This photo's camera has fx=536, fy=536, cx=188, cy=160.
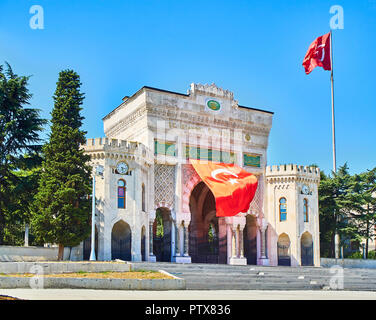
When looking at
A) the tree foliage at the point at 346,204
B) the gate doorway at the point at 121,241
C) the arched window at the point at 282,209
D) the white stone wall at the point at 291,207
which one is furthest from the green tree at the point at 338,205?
the gate doorway at the point at 121,241

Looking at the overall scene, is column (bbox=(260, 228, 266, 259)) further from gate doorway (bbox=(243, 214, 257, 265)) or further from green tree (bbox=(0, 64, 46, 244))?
green tree (bbox=(0, 64, 46, 244))

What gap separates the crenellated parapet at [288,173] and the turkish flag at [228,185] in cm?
303

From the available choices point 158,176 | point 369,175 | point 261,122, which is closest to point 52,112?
point 158,176

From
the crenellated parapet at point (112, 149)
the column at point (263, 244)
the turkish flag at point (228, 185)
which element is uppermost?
the crenellated parapet at point (112, 149)

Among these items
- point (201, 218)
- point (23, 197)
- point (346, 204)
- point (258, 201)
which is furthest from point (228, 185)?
point (23, 197)

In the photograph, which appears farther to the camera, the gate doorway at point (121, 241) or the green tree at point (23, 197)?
the gate doorway at point (121, 241)

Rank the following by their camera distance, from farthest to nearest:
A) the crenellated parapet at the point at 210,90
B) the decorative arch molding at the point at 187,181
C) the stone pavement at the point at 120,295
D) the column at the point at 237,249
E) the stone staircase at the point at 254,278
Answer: the crenellated parapet at the point at 210,90 < the column at the point at 237,249 < the decorative arch molding at the point at 187,181 < the stone staircase at the point at 254,278 < the stone pavement at the point at 120,295

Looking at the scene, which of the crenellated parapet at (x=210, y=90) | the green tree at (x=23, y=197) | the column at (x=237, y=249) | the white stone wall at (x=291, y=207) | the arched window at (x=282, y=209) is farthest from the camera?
the arched window at (x=282, y=209)

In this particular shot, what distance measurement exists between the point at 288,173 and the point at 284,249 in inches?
223

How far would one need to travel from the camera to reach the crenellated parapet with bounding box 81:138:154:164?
33344 millimetres

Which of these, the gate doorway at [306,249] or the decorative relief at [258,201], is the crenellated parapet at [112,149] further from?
the gate doorway at [306,249]

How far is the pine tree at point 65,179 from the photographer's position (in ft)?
94.7

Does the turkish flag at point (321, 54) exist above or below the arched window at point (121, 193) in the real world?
above
